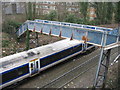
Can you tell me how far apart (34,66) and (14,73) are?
5.92ft

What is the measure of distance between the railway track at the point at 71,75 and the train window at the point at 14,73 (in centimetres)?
204

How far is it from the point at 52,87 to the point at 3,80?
144 inches

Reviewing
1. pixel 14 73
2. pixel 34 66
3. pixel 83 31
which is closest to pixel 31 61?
pixel 34 66

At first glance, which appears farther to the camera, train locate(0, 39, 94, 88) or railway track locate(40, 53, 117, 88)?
railway track locate(40, 53, 117, 88)

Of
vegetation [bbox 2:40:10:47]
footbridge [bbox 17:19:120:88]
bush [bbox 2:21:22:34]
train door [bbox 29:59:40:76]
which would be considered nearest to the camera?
footbridge [bbox 17:19:120:88]

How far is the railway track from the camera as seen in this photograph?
10.8m

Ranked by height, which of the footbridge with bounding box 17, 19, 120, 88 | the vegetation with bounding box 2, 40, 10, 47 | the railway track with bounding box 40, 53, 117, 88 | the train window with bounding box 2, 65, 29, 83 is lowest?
the railway track with bounding box 40, 53, 117, 88

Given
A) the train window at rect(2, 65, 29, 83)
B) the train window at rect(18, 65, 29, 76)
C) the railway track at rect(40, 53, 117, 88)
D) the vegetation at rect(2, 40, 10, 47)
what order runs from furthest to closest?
1. the vegetation at rect(2, 40, 10, 47)
2. the railway track at rect(40, 53, 117, 88)
3. the train window at rect(18, 65, 29, 76)
4. the train window at rect(2, 65, 29, 83)

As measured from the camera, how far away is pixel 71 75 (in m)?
12.2

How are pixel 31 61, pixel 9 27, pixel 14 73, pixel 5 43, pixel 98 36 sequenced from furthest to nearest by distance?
1. pixel 9 27
2. pixel 5 43
3. pixel 31 61
4. pixel 98 36
5. pixel 14 73

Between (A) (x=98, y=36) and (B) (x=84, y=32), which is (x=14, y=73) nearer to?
(B) (x=84, y=32)

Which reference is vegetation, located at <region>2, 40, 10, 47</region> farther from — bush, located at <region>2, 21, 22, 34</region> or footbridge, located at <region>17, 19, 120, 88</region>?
footbridge, located at <region>17, 19, 120, 88</region>

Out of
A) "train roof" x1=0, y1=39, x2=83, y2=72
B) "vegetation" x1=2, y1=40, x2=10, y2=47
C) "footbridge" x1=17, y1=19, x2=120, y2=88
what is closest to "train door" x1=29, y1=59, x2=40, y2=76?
"train roof" x1=0, y1=39, x2=83, y2=72

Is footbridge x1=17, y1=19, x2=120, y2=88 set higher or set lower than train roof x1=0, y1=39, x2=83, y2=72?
higher
